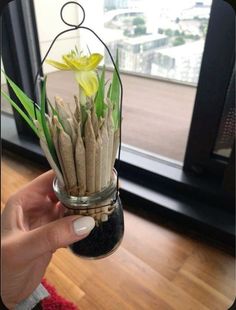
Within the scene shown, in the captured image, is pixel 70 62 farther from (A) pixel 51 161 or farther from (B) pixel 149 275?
(B) pixel 149 275

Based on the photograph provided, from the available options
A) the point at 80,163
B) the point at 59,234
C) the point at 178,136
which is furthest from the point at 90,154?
the point at 178,136

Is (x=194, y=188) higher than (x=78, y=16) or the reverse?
the reverse

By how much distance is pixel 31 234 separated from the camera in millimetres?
379

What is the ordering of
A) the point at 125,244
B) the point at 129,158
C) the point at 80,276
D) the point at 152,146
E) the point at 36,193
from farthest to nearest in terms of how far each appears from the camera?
the point at 152,146, the point at 129,158, the point at 125,244, the point at 80,276, the point at 36,193

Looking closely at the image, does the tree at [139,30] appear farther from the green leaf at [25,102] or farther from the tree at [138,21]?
the green leaf at [25,102]

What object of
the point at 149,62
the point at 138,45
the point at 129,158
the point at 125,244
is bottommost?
the point at 125,244

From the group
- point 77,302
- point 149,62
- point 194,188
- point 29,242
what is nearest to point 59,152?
point 29,242

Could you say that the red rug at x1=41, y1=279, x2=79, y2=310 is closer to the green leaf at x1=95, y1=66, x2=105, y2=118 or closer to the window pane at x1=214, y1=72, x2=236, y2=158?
the green leaf at x1=95, y1=66, x2=105, y2=118

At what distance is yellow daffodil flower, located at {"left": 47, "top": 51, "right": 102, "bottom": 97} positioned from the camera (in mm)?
284

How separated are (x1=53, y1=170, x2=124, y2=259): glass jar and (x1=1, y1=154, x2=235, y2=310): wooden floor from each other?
18 centimetres

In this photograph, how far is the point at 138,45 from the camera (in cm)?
122

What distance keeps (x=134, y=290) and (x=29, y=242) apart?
324mm

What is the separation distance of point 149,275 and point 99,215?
417 mm

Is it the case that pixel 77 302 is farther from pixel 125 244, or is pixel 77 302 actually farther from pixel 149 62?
pixel 149 62
